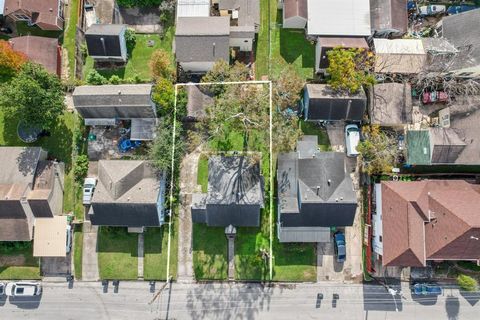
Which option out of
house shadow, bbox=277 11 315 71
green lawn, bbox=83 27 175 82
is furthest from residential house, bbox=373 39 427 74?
green lawn, bbox=83 27 175 82

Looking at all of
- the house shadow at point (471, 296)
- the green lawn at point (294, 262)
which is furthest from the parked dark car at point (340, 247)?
the house shadow at point (471, 296)

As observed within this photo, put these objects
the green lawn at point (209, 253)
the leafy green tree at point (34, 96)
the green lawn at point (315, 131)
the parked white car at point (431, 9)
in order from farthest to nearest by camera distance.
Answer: the parked white car at point (431, 9) < the green lawn at point (315, 131) < the green lawn at point (209, 253) < the leafy green tree at point (34, 96)

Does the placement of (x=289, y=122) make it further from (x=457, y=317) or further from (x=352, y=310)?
(x=457, y=317)

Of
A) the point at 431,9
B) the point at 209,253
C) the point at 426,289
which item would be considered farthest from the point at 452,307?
the point at 431,9

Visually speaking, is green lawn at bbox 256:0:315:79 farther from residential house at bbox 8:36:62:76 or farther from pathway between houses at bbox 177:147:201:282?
residential house at bbox 8:36:62:76

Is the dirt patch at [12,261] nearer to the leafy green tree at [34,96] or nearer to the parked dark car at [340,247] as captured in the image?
the leafy green tree at [34,96]

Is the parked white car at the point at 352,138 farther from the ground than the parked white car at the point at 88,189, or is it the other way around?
the parked white car at the point at 352,138

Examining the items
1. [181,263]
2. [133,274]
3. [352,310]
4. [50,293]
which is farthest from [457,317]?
[50,293]
